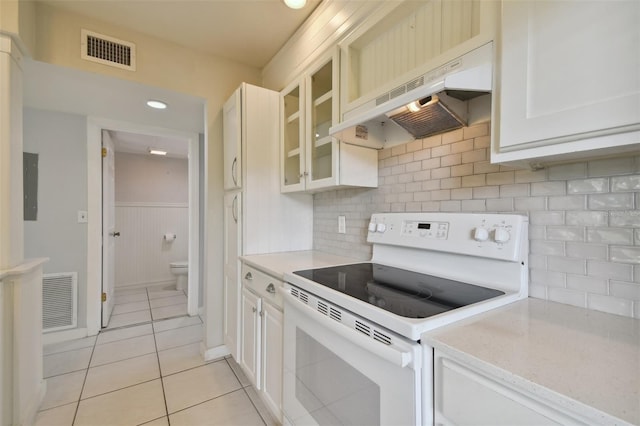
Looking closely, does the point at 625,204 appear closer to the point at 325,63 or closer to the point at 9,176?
the point at 325,63

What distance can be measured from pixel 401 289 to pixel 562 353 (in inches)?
20.2

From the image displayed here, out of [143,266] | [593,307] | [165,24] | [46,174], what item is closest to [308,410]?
[593,307]

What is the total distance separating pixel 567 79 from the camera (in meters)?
0.69

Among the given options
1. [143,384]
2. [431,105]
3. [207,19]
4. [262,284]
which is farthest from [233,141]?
[143,384]

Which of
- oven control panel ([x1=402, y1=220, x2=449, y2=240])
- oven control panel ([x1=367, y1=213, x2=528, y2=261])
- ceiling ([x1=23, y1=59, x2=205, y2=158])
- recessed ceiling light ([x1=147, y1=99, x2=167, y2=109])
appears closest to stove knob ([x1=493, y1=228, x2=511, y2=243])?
oven control panel ([x1=367, y1=213, x2=528, y2=261])

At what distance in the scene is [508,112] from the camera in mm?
811

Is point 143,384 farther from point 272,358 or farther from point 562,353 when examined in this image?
point 562,353

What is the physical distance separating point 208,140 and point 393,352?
2.12m

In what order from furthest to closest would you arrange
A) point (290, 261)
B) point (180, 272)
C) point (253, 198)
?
point (180, 272)
point (253, 198)
point (290, 261)

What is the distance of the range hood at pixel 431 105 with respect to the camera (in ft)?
2.90

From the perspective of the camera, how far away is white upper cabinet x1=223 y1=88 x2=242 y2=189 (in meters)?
1.95

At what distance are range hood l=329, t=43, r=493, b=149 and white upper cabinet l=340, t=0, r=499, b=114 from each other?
0.04 metres

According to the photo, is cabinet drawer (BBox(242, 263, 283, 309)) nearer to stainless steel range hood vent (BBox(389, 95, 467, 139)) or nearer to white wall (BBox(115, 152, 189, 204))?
stainless steel range hood vent (BBox(389, 95, 467, 139))

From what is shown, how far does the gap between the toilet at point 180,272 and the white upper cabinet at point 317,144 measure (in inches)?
112
